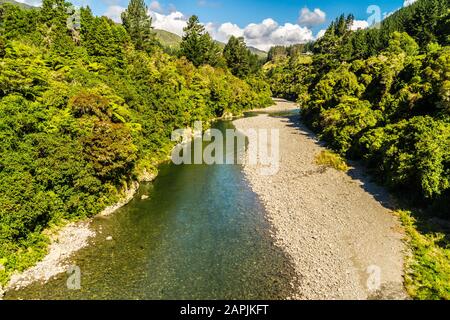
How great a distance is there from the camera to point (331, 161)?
4538 centimetres

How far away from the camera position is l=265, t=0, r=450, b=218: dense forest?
95.5 feet

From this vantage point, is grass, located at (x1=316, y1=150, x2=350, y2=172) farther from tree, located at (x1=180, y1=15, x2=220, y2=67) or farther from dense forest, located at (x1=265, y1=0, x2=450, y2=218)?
tree, located at (x1=180, y1=15, x2=220, y2=67)

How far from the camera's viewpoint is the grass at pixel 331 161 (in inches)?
1687

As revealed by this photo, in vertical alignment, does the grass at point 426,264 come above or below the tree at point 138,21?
below

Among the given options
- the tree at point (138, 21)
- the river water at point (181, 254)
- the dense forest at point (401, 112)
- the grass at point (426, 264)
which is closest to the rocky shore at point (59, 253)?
the river water at point (181, 254)

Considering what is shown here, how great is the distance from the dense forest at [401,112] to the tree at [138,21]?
4684 cm

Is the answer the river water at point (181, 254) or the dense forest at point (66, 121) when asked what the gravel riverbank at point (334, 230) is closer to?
the river water at point (181, 254)

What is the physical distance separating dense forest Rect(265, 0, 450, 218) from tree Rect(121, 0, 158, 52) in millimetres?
46836

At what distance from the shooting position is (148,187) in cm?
3709

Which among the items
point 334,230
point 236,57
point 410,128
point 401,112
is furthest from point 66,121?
point 236,57

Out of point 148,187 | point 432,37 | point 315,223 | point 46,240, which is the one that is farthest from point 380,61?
point 46,240

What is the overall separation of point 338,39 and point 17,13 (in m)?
104

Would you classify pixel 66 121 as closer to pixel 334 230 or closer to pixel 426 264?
pixel 334 230

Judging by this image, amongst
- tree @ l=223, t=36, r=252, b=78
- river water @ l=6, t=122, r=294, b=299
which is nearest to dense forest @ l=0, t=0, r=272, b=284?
river water @ l=6, t=122, r=294, b=299
